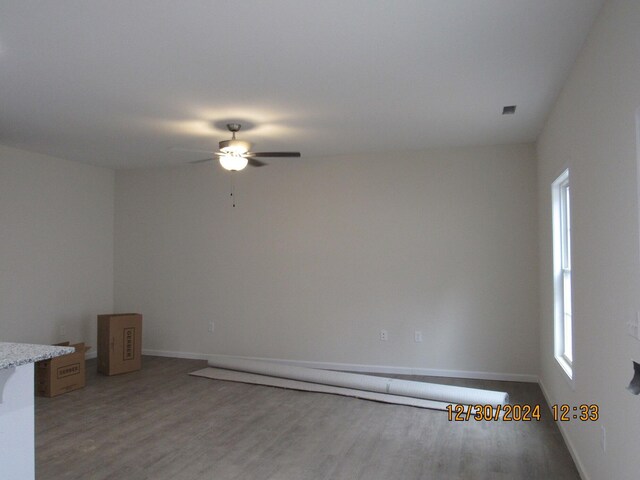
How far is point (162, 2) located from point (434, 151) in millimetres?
3753

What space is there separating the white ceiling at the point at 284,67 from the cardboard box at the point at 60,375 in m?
2.18

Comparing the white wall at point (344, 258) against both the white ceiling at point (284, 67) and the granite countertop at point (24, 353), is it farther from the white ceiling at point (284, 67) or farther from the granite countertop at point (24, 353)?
the granite countertop at point (24, 353)

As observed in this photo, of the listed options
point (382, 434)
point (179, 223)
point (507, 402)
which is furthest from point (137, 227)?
point (507, 402)

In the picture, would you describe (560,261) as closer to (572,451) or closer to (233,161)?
(572,451)

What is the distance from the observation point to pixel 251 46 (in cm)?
274

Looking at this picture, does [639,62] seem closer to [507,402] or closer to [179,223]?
[507,402]

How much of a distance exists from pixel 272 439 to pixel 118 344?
8.91ft

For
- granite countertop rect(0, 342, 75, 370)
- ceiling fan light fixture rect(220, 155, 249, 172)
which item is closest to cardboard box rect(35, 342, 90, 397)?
ceiling fan light fixture rect(220, 155, 249, 172)

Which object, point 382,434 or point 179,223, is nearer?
point 382,434

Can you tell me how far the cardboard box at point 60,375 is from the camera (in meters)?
4.59

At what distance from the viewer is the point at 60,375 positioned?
4.70 m

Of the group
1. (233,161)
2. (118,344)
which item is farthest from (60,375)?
(233,161)

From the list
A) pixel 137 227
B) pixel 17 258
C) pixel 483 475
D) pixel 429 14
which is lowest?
pixel 483 475
